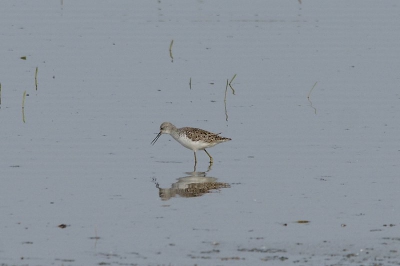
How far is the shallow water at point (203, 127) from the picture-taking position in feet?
39.5

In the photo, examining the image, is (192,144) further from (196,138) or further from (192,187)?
(192,187)

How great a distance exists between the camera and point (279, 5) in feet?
113

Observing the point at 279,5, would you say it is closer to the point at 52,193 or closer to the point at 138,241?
the point at 52,193

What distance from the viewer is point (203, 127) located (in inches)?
758

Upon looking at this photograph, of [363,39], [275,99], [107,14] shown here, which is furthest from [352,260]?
[107,14]

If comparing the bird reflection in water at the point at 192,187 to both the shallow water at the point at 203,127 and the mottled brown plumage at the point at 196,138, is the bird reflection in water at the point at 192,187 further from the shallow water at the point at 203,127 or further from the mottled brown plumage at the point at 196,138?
the mottled brown plumage at the point at 196,138

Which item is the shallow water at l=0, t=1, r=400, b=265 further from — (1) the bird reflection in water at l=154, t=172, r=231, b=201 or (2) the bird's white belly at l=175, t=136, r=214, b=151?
(2) the bird's white belly at l=175, t=136, r=214, b=151

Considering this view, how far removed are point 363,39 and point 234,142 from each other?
1128cm

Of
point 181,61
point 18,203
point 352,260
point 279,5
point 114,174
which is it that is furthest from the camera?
point 279,5

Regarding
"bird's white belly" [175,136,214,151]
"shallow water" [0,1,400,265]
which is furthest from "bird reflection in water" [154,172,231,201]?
"bird's white belly" [175,136,214,151]

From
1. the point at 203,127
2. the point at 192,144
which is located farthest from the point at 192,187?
the point at 203,127

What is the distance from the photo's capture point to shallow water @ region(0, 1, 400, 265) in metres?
12.1

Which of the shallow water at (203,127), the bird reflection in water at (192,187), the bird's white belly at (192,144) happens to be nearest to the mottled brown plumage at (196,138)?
the bird's white belly at (192,144)

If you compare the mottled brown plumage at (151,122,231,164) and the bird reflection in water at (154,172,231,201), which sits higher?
the mottled brown plumage at (151,122,231,164)
